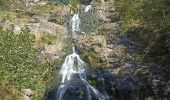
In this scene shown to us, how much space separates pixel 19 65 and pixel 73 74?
4361mm

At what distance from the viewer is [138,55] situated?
2800 centimetres

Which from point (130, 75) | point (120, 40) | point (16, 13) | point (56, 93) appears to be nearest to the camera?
point (130, 75)

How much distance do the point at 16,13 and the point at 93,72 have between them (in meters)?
14.5

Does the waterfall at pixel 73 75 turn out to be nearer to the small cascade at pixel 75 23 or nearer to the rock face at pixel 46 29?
the rock face at pixel 46 29

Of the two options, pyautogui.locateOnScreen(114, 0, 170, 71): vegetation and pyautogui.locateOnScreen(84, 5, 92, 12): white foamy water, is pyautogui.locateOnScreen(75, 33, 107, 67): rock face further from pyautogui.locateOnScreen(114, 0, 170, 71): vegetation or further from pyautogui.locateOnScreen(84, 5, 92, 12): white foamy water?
pyautogui.locateOnScreen(84, 5, 92, 12): white foamy water

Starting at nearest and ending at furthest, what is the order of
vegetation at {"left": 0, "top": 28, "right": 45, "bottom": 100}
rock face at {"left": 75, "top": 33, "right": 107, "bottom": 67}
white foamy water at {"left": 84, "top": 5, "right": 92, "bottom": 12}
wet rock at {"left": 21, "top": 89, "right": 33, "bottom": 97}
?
vegetation at {"left": 0, "top": 28, "right": 45, "bottom": 100} → wet rock at {"left": 21, "top": 89, "right": 33, "bottom": 97} → rock face at {"left": 75, "top": 33, "right": 107, "bottom": 67} → white foamy water at {"left": 84, "top": 5, "right": 92, "bottom": 12}

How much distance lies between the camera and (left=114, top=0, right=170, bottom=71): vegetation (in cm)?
2534

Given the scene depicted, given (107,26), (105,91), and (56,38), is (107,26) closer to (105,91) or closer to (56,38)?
(56,38)

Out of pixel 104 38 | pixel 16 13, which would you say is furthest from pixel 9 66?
pixel 16 13

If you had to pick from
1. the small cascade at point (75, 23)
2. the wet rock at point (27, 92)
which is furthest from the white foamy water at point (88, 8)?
the wet rock at point (27, 92)

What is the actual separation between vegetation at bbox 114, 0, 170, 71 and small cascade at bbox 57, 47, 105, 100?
4358mm

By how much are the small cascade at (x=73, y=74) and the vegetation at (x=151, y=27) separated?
4.36 m

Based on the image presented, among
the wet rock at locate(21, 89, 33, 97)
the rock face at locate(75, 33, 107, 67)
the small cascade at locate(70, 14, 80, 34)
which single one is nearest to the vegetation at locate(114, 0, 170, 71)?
the rock face at locate(75, 33, 107, 67)

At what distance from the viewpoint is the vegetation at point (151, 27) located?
83.1ft
